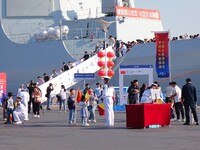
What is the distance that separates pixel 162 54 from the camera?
29.6 meters

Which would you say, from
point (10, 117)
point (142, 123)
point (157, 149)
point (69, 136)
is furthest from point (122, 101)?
point (157, 149)

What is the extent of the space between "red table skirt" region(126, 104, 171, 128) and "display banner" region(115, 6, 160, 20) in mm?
25029

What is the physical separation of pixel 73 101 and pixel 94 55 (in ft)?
60.1

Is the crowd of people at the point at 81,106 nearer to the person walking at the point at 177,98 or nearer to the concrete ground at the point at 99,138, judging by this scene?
the concrete ground at the point at 99,138

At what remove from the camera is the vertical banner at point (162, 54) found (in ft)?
Result: 93.8

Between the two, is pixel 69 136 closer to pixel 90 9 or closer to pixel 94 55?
pixel 94 55

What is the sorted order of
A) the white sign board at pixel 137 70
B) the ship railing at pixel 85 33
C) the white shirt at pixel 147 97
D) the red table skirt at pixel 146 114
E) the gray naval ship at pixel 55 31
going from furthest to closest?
1. the ship railing at pixel 85 33
2. the gray naval ship at pixel 55 31
3. the white sign board at pixel 137 70
4. the white shirt at pixel 147 97
5. the red table skirt at pixel 146 114

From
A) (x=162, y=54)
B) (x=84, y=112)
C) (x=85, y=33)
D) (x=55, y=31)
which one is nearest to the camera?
(x=84, y=112)

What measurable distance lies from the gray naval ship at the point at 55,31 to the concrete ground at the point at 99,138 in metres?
21.4

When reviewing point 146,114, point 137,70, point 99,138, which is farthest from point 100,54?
point 99,138

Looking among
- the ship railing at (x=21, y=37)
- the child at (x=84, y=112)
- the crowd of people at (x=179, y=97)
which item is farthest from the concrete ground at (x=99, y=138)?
the ship railing at (x=21, y=37)

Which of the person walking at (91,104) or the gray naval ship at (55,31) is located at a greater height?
the gray naval ship at (55,31)

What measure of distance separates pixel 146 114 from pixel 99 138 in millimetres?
3543

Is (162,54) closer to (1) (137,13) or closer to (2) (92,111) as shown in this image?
(2) (92,111)
